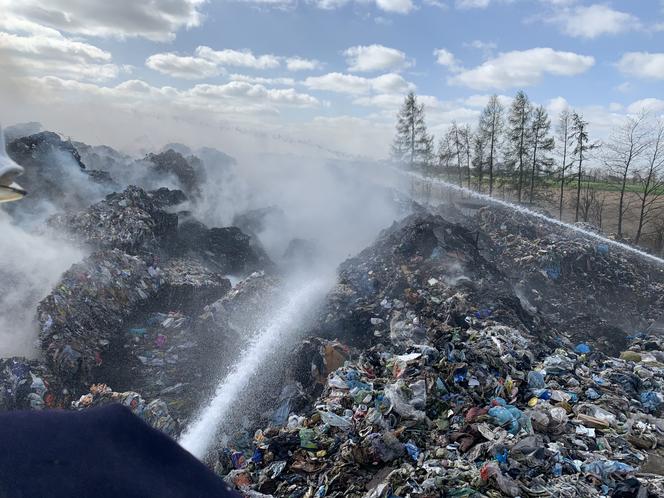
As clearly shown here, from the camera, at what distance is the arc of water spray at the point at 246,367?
247 inches

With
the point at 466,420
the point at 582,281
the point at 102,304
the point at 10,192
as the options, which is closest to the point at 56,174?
the point at 102,304

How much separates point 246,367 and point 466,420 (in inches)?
169

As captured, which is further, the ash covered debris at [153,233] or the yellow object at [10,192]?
the ash covered debris at [153,233]

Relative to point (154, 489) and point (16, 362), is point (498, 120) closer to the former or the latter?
point (16, 362)

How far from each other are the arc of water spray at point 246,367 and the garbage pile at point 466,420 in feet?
1.64

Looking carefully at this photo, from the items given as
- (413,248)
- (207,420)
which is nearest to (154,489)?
(207,420)

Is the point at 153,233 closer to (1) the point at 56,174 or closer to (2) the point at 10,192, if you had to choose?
(1) the point at 56,174

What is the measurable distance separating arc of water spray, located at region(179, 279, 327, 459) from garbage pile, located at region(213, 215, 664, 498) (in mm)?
500

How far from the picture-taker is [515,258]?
13.0 m

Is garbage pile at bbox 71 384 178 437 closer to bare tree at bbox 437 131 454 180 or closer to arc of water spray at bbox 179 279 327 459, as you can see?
arc of water spray at bbox 179 279 327 459

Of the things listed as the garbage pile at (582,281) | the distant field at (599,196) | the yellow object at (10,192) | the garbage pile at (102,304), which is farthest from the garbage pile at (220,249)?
the distant field at (599,196)

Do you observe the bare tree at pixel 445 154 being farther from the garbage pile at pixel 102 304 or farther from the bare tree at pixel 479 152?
the garbage pile at pixel 102 304

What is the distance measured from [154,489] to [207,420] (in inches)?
253

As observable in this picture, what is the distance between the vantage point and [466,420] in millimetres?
5102
